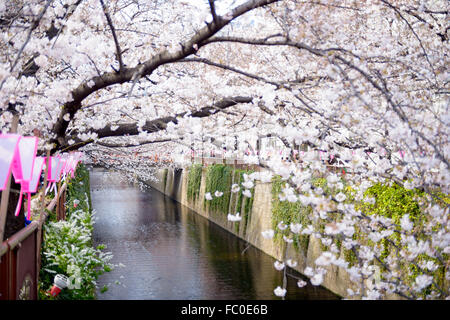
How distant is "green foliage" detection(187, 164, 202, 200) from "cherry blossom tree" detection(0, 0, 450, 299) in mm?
14124

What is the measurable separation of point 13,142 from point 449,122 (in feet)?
10.3

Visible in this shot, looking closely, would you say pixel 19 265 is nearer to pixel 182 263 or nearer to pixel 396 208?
pixel 396 208

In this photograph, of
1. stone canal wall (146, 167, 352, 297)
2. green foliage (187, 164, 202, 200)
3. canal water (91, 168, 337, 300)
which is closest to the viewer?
stone canal wall (146, 167, 352, 297)

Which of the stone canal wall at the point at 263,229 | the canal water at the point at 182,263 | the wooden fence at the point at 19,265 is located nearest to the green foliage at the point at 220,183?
the stone canal wall at the point at 263,229

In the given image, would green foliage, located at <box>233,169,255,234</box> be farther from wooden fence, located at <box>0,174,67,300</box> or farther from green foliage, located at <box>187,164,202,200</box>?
wooden fence, located at <box>0,174,67,300</box>

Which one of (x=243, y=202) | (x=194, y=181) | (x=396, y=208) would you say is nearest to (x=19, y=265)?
(x=396, y=208)


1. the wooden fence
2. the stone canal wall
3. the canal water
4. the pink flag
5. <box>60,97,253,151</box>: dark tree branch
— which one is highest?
<box>60,97,253,151</box>: dark tree branch

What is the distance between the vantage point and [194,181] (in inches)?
930

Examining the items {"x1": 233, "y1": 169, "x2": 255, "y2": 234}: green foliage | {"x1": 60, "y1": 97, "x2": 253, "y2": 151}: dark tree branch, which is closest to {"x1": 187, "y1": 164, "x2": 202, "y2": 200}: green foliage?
{"x1": 233, "y1": 169, "x2": 255, "y2": 234}: green foliage

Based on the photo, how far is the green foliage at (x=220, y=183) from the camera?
1756 centimetres

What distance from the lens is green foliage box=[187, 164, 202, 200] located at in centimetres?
2311

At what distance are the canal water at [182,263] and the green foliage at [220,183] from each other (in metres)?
0.85
